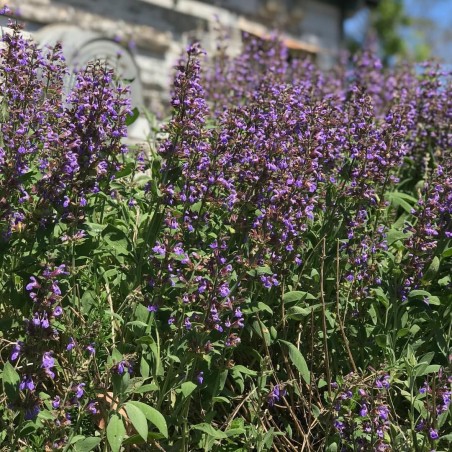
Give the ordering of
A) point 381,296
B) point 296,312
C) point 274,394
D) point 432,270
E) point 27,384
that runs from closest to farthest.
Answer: point 27,384 < point 274,394 < point 296,312 < point 381,296 < point 432,270

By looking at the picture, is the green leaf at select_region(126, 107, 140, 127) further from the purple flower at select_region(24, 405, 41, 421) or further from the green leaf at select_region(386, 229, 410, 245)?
the purple flower at select_region(24, 405, 41, 421)

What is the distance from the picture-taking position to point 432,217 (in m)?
3.23

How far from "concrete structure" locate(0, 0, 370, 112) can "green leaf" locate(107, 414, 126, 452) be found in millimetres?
5636

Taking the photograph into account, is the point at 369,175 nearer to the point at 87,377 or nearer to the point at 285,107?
the point at 285,107

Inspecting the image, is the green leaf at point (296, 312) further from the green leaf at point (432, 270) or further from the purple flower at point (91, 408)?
the purple flower at point (91, 408)

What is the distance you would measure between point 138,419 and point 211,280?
0.56 meters

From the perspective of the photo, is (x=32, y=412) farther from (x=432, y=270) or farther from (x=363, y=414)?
(x=432, y=270)

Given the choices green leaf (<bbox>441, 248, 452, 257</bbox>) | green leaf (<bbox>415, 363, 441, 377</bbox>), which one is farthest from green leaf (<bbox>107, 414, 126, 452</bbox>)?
green leaf (<bbox>441, 248, 452, 257</bbox>)

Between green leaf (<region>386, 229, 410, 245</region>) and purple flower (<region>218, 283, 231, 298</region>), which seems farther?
green leaf (<region>386, 229, 410, 245</region>)

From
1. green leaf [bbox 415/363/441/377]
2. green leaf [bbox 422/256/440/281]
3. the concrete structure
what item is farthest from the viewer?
the concrete structure

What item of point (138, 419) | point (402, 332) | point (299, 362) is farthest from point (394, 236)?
point (138, 419)

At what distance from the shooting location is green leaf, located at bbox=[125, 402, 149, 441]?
2.55 m

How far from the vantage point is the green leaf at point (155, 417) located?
105 inches

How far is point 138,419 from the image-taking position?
2586 millimetres
